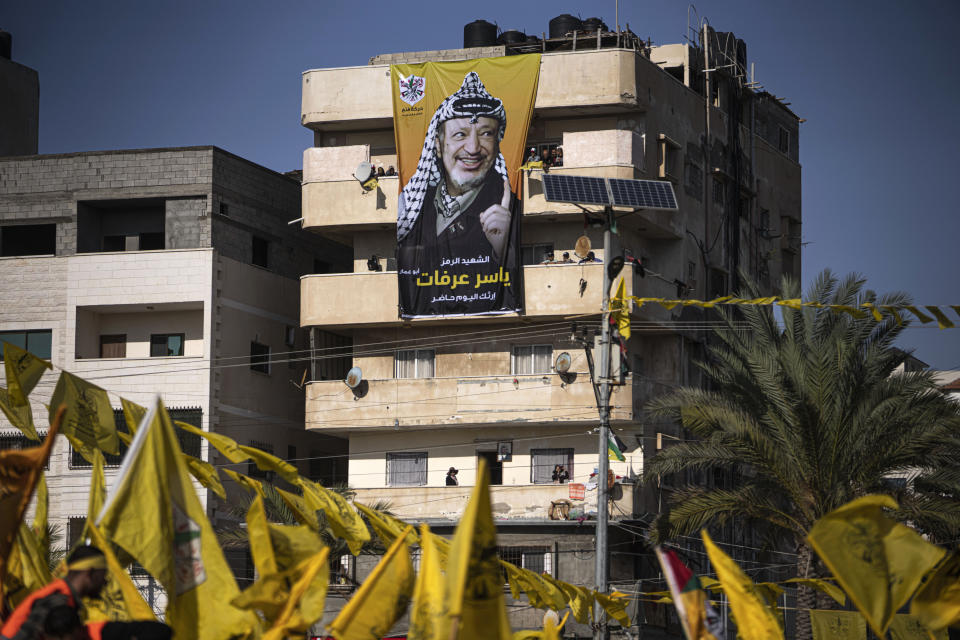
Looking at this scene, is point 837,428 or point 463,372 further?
point 463,372

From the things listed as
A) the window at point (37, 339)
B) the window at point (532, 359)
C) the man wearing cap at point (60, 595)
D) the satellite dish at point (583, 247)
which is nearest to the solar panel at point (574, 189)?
the satellite dish at point (583, 247)

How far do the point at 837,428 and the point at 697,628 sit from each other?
17560mm

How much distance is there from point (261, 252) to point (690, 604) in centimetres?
3261

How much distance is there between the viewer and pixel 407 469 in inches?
1469

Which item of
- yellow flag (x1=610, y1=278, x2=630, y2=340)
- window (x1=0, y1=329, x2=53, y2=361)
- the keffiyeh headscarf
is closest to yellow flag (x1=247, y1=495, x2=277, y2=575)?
yellow flag (x1=610, y1=278, x2=630, y2=340)

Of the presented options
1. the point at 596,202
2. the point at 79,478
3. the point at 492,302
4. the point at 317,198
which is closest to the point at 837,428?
the point at 596,202

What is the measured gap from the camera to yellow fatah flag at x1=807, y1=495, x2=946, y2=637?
7.79 m

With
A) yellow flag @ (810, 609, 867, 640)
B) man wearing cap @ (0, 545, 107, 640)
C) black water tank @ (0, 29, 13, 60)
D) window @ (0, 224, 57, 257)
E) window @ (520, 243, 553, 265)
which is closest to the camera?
man wearing cap @ (0, 545, 107, 640)

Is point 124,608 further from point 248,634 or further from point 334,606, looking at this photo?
point 334,606

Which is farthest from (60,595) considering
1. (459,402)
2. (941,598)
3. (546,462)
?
(546,462)

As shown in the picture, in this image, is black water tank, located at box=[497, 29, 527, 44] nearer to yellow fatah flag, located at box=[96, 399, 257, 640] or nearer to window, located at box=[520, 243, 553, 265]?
window, located at box=[520, 243, 553, 265]

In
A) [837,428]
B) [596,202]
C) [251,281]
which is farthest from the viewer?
[251,281]

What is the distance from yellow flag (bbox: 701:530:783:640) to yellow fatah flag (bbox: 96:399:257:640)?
9.15ft

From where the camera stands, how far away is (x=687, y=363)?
124ft
